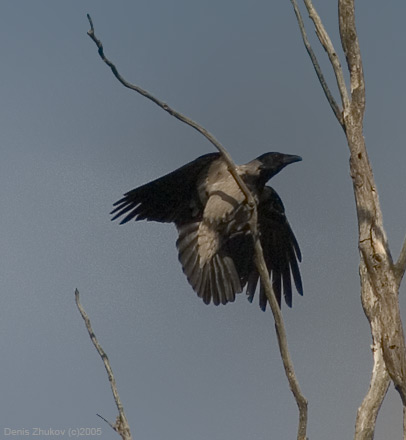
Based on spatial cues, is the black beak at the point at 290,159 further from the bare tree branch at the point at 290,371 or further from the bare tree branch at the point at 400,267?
the bare tree branch at the point at 290,371

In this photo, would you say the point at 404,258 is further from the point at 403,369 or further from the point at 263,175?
the point at 263,175

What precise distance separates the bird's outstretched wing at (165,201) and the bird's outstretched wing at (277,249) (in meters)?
0.81

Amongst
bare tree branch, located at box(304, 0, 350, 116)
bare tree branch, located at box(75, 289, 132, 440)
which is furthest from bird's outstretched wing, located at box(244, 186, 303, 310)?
bare tree branch, located at box(75, 289, 132, 440)

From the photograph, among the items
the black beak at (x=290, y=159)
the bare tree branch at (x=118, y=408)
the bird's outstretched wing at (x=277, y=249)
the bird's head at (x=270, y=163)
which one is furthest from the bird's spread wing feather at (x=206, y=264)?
the bare tree branch at (x=118, y=408)

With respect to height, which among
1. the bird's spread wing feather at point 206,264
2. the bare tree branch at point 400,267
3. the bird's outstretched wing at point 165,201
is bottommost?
the bare tree branch at point 400,267

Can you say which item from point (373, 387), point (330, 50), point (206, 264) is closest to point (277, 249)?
point (206, 264)

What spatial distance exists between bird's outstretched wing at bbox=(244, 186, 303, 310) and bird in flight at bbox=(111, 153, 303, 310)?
0.10m

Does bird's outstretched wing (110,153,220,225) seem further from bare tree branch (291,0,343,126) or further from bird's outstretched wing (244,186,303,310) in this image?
bare tree branch (291,0,343,126)

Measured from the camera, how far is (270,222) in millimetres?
9812

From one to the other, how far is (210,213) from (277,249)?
1.32m

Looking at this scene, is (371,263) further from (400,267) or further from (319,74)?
(319,74)

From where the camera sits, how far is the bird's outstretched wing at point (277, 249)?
9.62 metres

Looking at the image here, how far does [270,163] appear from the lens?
9078 mm

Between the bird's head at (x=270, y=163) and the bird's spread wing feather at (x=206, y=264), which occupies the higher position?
the bird's head at (x=270, y=163)
